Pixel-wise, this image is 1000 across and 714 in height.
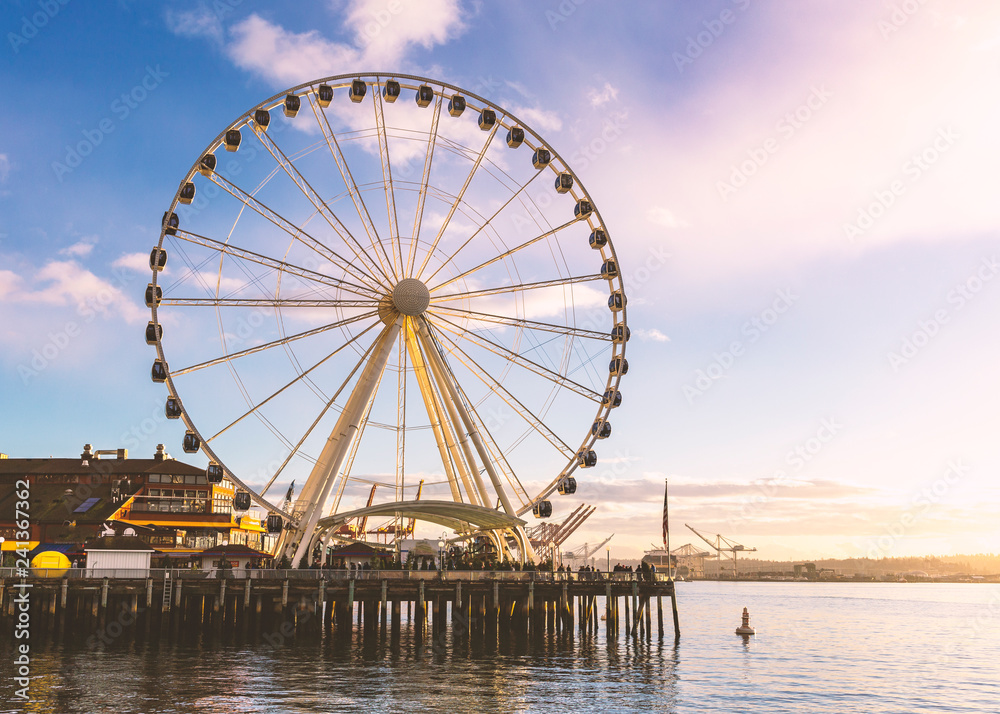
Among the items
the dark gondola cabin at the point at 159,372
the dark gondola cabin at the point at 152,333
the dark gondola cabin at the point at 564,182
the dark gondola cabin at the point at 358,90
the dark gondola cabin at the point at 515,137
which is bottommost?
the dark gondola cabin at the point at 159,372

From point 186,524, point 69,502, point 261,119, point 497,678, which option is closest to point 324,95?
point 261,119

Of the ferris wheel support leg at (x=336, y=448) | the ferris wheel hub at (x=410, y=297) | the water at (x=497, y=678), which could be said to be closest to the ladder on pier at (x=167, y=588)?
the water at (x=497, y=678)

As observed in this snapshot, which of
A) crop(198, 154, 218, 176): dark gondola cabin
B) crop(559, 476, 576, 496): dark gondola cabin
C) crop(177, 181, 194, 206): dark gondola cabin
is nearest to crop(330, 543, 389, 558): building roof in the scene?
crop(559, 476, 576, 496): dark gondola cabin

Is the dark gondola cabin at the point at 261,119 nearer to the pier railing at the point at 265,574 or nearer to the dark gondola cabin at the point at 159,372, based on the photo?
the dark gondola cabin at the point at 159,372

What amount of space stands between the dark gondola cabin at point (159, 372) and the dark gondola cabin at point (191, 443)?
302cm

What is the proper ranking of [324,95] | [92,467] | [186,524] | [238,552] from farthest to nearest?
[92,467], [186,524], [238,552], [324,95]

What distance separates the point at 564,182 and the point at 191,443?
78.7 feet

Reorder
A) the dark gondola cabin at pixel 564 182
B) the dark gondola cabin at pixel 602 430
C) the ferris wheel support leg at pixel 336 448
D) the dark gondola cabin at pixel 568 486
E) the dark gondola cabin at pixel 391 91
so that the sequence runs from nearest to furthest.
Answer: the ferris wheel support leg at pixel 336 448
the dark gondola cabin at pixel 391 91
the dark gondola cabin at pixel 568 486
the dark gondola cabin at pixel 602 430
the dark gondola cabin at pixel 564 182

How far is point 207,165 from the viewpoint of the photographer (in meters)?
45.4

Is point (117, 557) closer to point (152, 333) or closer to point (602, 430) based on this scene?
point (152, 333)

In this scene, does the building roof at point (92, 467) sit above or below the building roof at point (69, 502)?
above

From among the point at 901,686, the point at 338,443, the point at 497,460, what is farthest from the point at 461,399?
the point at 901,686

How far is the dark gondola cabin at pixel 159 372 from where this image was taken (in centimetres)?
4484

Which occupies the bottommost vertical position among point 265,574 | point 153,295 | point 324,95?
point 265,574
